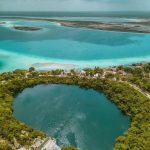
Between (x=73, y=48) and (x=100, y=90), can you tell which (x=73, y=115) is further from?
(x=73, y=48)

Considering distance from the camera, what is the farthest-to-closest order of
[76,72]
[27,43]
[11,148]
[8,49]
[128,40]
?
1. [128,40]
2. [27,43]
3. [8,49]
4. [76,72]
5. [11,148]

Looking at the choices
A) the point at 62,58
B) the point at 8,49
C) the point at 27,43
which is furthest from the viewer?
the point at 27,43

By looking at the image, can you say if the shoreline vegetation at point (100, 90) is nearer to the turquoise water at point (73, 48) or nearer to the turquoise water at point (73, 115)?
the turquoise water at point (73, 115)

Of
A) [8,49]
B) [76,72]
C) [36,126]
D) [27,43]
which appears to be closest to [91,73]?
[76,72]

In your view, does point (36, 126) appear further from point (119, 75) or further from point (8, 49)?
point (8, 49)

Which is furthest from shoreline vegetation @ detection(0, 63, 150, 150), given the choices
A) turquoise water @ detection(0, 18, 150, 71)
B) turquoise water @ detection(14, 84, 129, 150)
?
turquoise water @ detection(0, 18, 150, 71)

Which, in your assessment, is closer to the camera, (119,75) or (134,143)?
(134,143)

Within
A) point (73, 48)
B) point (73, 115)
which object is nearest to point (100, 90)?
point (73, 115)
